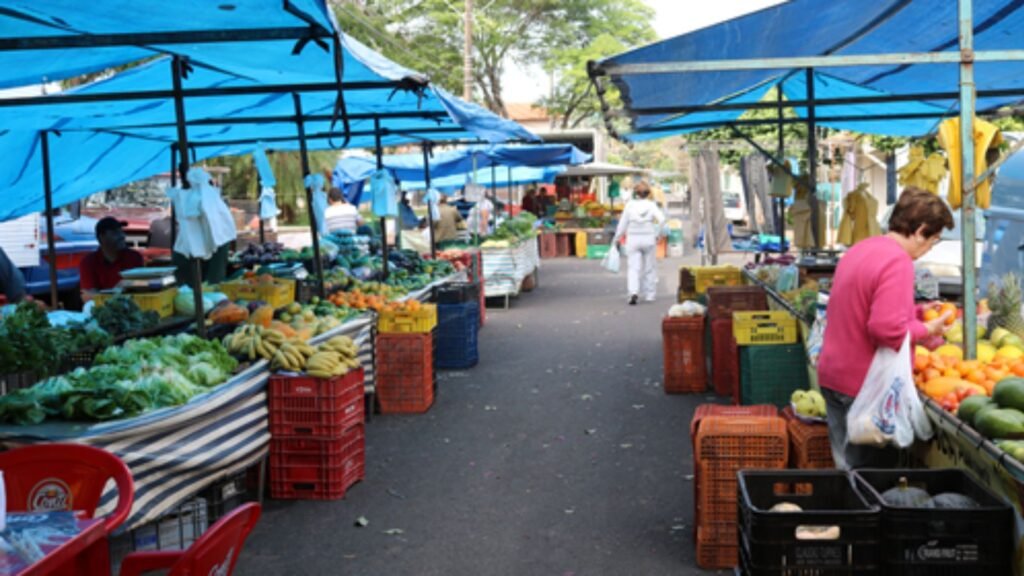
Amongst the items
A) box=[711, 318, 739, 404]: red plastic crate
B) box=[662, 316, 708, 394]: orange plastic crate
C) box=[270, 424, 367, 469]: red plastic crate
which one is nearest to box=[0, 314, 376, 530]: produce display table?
box=[270, 424, 367, 469]: red plastic crate

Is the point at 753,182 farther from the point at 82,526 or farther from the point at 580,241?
the point at 82,526

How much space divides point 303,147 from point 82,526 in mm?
8255

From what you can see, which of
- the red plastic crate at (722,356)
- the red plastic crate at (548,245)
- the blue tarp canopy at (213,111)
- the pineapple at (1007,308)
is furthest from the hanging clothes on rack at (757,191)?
the pineapple at (1007,308)

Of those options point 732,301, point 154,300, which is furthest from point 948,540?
point 154,300

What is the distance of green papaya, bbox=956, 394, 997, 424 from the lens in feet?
15.8

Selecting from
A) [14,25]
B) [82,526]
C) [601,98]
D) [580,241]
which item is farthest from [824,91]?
[580,241]

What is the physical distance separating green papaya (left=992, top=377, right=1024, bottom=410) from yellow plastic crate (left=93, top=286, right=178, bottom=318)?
6956 millimetres

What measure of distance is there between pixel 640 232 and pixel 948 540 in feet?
47.3

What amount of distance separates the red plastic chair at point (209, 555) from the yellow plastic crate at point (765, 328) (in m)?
6.02

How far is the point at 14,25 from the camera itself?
21.4 ft

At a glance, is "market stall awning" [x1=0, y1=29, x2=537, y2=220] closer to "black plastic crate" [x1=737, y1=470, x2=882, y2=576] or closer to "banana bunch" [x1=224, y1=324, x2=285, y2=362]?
"banana bunch" [x1=224, y1=324, x2=285, y2=362]

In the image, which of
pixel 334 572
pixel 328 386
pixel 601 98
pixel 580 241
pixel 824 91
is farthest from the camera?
pixel 580 241

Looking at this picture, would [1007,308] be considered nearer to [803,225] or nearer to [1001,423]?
[1001,423]

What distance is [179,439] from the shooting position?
5.76 meters
